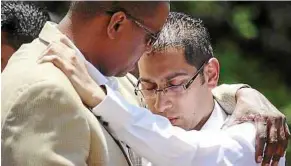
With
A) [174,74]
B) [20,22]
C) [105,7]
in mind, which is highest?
[105,7]

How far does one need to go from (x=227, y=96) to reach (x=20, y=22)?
0.80 meters

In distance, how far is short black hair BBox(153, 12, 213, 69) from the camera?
2.33 metres

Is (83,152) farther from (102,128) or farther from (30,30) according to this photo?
(30,30)

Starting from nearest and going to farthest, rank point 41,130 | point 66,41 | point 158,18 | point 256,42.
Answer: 1. point 41,130
2. point 66,41
3. point 158,18
4. point 256,42

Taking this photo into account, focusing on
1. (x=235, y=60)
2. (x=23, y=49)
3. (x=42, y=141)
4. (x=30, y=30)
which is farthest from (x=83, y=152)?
(x=235, y=60)

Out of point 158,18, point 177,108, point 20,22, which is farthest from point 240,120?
point 20,22

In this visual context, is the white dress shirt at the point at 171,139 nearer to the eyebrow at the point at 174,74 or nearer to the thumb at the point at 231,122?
the thumb at the point at 231,122

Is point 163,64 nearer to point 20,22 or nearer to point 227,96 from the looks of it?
point 227,96

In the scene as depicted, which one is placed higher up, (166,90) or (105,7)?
(105,7)

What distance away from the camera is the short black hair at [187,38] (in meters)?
2.33

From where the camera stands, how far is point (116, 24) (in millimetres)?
1926

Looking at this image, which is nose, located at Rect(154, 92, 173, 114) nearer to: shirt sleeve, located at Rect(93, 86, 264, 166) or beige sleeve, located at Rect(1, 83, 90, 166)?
shirt sleeve, located at Rect(93, 86, 264, 166)

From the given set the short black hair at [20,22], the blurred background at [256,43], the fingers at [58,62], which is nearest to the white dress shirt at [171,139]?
the fingers at [58,62]

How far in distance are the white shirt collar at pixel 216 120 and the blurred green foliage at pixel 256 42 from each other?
271 cm
